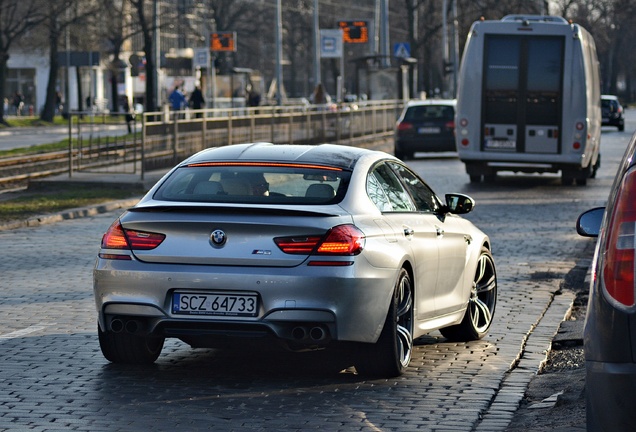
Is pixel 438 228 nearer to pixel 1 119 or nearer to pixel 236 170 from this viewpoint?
pixel 236 170

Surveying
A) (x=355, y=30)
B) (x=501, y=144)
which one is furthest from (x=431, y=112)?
(x=355, y=30)

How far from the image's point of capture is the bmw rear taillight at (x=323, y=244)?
285 inches

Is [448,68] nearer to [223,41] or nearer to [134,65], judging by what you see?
[223,41]

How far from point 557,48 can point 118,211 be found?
30.1 feet

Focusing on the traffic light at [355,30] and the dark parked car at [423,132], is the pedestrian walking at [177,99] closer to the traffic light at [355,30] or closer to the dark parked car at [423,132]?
the dark parked car at [423,132]

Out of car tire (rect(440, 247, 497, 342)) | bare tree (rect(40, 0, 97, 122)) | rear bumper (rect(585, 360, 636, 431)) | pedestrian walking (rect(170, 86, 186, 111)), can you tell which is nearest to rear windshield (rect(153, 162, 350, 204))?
car tire (rect(440, 247, 497, 342))

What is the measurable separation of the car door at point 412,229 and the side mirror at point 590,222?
2.20 meters

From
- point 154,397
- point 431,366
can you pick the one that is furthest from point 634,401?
point 431,366

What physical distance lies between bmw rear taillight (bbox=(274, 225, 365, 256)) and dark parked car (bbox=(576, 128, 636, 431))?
2.85 metres

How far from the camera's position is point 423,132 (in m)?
35.8

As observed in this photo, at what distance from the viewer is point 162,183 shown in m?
8.05

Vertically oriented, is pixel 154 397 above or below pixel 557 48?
below

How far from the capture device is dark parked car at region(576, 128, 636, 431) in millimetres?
4277

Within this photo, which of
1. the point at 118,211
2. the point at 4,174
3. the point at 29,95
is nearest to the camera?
the point at 118,211
